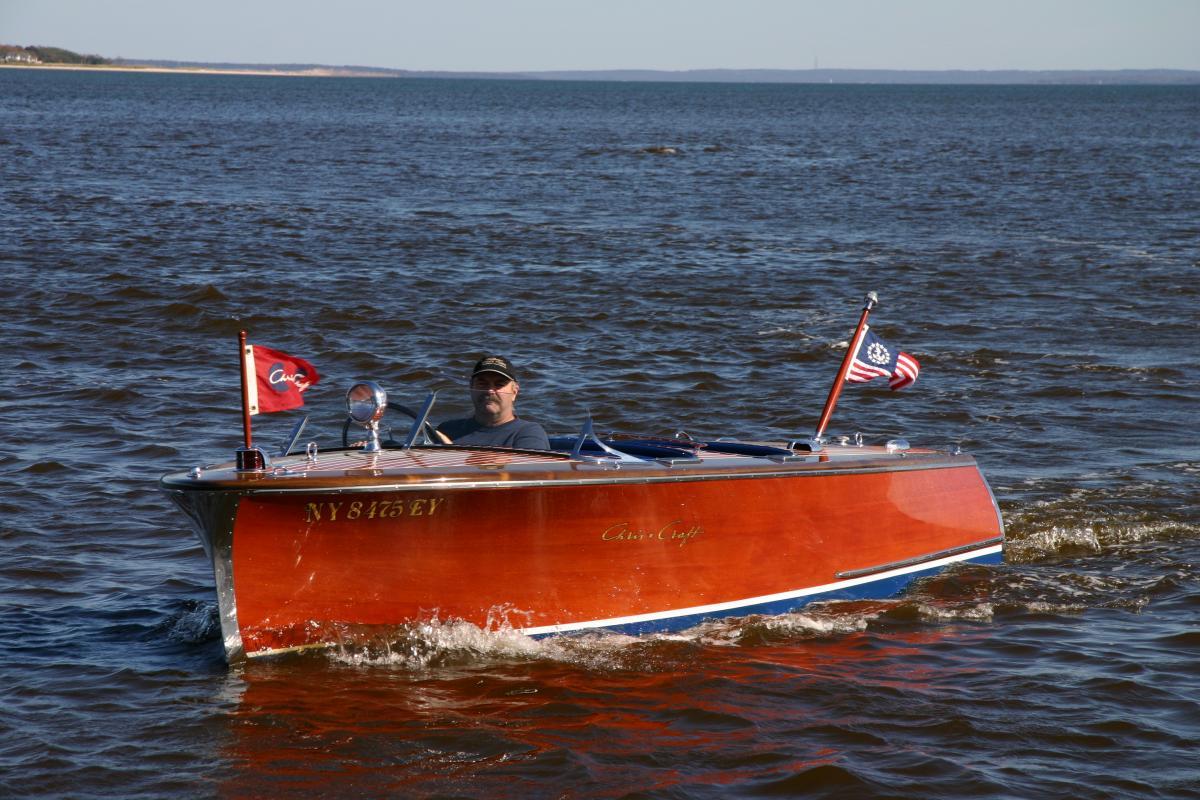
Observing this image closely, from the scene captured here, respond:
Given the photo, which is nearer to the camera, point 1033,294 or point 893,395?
point 893,395

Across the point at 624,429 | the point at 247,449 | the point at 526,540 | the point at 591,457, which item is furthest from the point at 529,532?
the point at 624,429

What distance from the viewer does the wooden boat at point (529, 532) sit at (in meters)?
7.45

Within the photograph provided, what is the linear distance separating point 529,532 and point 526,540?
5 cm

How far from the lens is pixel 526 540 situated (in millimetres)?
7855

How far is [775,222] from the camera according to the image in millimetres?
32094

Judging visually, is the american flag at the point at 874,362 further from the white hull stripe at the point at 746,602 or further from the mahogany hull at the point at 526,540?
the white hull stripe at the point at 746,602

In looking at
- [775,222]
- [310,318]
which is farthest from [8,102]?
[310,318]

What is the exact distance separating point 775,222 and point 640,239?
16.1 ft

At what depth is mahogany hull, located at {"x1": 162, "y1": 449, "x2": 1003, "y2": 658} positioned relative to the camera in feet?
24.4

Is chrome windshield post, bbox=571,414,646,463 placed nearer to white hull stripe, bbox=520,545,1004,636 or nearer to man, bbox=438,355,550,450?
man, bbox=438,355,550,450

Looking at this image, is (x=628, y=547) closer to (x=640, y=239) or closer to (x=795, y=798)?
(x=795, y=798)

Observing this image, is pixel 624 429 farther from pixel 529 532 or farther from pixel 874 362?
pixel 529 532

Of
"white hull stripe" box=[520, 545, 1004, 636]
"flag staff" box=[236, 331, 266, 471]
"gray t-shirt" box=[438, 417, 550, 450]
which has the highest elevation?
"flag staff" box=[236, 331, 266, 471]

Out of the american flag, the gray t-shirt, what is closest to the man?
the gray t-shirt
